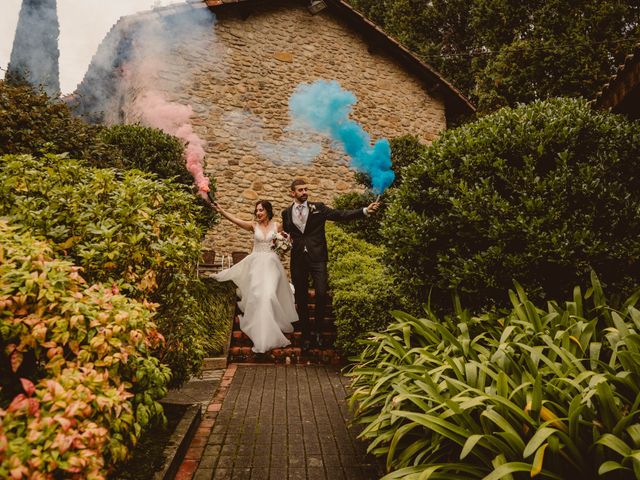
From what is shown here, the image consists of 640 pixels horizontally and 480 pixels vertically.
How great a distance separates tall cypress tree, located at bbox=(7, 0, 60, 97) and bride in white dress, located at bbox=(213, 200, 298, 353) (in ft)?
62.2

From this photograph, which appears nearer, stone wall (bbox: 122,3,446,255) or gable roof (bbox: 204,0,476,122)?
stone wall (bbox: 122,3,446,255)

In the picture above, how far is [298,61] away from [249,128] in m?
2.57

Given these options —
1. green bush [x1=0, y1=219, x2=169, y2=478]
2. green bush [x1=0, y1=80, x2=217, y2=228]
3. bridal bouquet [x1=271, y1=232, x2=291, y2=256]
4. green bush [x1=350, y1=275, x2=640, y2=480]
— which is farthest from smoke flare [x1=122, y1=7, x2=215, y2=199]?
green bush [x1=350, y1=275, x2=640, y2=480]

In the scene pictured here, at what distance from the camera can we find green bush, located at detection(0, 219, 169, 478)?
1.69 metres

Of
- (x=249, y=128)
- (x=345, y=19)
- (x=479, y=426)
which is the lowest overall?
(x=479, y=426)

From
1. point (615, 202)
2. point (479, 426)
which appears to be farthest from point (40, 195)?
point (615, 202)

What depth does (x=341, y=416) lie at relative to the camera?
418 centimetres

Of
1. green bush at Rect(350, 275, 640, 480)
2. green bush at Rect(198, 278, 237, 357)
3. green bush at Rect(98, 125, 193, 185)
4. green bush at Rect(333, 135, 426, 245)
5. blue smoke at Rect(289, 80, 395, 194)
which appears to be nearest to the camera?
green bush at Rect(350, 275, 640, 480)

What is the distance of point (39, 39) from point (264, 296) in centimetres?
2179

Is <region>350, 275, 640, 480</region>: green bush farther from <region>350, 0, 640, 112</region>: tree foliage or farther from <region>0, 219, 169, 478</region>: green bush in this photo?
<region>350, 0, 640, 112</region>: tree foliage

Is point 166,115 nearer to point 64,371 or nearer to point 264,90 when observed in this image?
point 264,90

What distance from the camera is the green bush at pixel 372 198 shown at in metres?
10.1

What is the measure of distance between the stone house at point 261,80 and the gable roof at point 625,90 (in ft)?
27.3

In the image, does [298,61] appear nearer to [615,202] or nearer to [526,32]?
[526,32]
